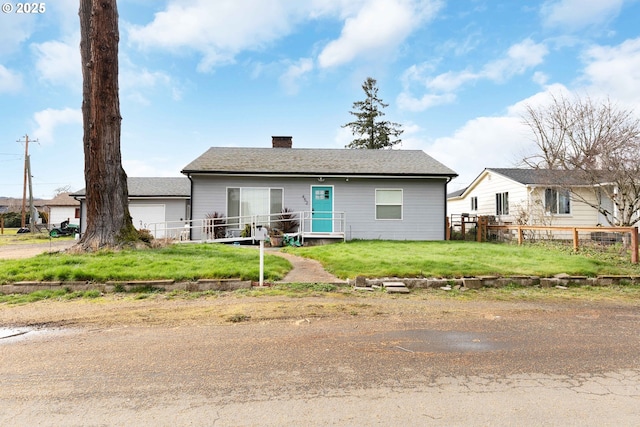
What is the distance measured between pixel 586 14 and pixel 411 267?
1235 cm

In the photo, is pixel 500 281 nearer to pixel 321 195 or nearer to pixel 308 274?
pixel 308 274

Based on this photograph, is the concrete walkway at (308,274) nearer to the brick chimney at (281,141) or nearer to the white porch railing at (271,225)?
the white porch railing at (271,225)

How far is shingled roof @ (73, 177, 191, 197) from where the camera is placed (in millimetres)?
20312

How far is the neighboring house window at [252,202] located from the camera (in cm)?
1502

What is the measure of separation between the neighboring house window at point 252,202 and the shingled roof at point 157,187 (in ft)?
22.2

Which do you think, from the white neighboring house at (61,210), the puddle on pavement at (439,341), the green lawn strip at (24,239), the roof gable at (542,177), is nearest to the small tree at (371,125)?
the roof gable at (542,177)

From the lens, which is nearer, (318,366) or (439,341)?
(318,366)

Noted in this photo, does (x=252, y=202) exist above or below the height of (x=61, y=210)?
below

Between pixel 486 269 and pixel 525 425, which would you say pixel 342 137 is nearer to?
pixel 486 269

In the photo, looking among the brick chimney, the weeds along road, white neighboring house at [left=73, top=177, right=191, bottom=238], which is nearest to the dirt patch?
white neighboring house at [left=73, top=177, right=191, bottom=238]

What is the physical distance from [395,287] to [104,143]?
29.5 ft

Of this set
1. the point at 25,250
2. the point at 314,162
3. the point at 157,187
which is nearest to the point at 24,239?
the point at 157,187

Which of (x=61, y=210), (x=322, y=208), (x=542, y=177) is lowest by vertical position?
(x=322, y=208)

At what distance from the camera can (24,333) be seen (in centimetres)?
409
